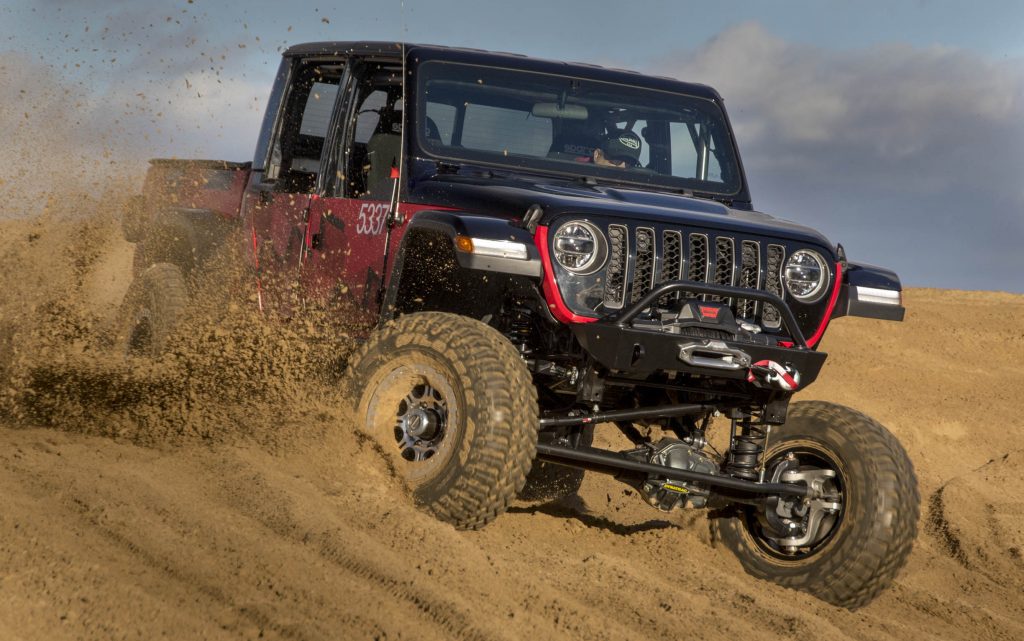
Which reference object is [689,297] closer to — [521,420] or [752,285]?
[752,285]

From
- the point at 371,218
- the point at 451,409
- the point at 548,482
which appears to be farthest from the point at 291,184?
the point at 451,409

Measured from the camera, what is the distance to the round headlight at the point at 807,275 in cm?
507

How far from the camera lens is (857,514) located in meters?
5.04

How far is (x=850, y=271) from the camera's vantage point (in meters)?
5.39

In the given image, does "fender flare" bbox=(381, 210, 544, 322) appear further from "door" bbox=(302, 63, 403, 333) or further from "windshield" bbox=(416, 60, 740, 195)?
"windshield" bbox=(416, 60, 740, 195)

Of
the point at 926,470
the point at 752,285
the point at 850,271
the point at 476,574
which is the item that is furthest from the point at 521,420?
the point at 926,470

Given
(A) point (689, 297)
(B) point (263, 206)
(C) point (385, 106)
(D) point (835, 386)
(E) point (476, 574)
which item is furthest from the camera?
(D) point (835, 386)

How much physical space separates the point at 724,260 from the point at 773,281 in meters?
0.27

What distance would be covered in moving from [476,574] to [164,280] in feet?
12.5

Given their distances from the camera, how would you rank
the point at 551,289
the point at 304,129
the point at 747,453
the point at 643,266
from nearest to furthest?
the point at 551,289, the point at 643,266, the point at 747,453, the point at 304,129

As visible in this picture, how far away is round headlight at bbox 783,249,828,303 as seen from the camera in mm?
5066

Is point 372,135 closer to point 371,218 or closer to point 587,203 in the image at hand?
point 371,218

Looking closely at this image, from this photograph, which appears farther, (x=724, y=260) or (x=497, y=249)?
(x=724, y=260)

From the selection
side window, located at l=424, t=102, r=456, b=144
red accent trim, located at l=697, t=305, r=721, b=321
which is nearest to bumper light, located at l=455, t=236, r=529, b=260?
red accent trim, located at l=697, t=305, r=721, b=321
